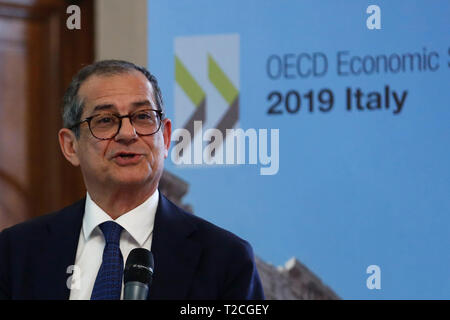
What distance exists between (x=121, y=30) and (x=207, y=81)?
0.42 m

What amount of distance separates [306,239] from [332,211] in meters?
0.13

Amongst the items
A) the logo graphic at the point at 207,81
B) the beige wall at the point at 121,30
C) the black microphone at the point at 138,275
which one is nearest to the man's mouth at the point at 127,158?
the black microphone at the point at 138,275

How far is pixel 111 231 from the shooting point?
1418 mm

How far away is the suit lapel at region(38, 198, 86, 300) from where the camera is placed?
1.38 meters

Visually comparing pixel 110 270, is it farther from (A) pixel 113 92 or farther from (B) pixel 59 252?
(A) pixel 113 92

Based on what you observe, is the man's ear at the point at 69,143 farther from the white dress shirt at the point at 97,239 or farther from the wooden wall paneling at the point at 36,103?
the wooden wall paneling at the point at 36,103

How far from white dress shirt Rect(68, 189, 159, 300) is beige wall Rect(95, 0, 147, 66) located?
3.63 ft

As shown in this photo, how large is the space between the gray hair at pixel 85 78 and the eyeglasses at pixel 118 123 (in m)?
0.05

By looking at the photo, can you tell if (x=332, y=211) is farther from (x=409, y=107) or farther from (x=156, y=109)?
(x=156, y=109)

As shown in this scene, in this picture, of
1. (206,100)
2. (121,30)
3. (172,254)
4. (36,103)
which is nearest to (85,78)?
(172,254)

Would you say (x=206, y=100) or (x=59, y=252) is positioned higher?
(x=206, y=100)

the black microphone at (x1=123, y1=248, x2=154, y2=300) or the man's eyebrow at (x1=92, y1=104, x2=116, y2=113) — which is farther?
the man's eyebrow at (x1=92, y1=104, x2=116, y2=113)

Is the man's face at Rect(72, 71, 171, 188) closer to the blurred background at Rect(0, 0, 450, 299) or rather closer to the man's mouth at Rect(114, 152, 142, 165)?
the man's mouth at Rect(114, 152, 142, 165)

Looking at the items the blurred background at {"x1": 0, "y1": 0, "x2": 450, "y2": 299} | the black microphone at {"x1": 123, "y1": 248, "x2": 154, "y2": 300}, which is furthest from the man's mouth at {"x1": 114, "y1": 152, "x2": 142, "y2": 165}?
the blurred background at {"x1": 0, "y1": 0, "x2": 450, "y2": 299}
